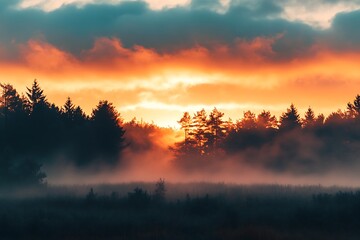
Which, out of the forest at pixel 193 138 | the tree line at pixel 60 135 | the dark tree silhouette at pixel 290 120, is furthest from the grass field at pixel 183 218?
the dark tree silhouette at pixel 290 120

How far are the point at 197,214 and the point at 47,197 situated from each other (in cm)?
1176

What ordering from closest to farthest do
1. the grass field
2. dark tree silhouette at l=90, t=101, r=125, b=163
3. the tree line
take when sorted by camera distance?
the grass field → the tree line → dark tree silhouette at l=90, t=101, r=125, b=163

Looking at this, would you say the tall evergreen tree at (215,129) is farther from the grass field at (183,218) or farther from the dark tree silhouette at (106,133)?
the grass field at (183,218)

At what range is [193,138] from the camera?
89938 millimetres

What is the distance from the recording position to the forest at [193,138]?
6644cm

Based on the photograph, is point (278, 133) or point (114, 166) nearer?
point (114, 166)

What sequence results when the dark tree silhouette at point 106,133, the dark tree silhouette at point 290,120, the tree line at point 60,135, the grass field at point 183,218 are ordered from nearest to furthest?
the grass field at point 183,218 < the tree line at point 60,135 < the dark tree silhouette at point 106,133 < the dark tree silhouette at point 290,120

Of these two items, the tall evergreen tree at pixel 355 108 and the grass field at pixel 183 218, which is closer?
the grass field at pixel 183 218

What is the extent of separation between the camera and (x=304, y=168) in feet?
250

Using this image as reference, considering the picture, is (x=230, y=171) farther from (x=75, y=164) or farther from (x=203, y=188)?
(x=203, y=188)

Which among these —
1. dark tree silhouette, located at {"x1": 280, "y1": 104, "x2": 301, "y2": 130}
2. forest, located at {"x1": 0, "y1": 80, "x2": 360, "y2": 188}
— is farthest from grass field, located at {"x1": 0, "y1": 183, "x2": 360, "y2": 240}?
dark tree silhouette, located at {"x1": 280, "y1": 104, "x2": 301, "y2": 130}

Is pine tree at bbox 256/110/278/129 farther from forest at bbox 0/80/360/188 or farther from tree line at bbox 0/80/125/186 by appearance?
tree line at bbox 0/80/125/186

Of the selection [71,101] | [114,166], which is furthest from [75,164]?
[71,101]

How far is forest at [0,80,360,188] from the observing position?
66438mm
